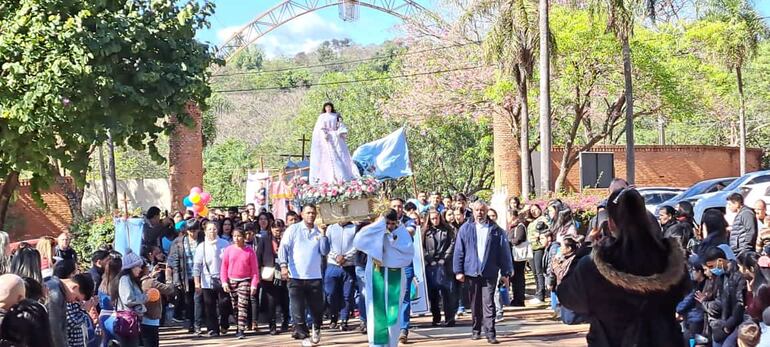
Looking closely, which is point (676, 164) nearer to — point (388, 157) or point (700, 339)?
point (388, 157)

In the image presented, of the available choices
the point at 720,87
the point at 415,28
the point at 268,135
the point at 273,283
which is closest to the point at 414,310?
the point at 273,283

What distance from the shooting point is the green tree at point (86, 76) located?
33.1ft

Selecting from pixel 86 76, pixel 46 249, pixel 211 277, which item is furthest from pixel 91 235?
pixel 86 76

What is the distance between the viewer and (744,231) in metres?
13.2

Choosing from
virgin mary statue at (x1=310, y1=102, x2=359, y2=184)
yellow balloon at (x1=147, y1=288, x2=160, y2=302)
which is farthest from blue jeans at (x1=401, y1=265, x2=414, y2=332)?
yellow balloon at (x1=147, y1=288, x2=160, y2=302)

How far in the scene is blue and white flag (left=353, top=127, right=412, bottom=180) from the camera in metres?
17.0

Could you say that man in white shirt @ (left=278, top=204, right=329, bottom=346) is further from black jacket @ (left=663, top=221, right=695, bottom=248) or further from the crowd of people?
black jacket @ (left=663, top=221, right=695, bottom=248)

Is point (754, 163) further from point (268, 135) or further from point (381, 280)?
point (268, 135)

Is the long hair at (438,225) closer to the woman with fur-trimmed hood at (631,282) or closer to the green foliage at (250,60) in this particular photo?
the woman with fur-trimmed hood at (631,282)

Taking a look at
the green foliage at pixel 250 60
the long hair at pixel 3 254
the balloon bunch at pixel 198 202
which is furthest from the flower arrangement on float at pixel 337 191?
the green foliage at pixel 250 60

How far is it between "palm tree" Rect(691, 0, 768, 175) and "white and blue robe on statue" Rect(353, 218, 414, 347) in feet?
71.8

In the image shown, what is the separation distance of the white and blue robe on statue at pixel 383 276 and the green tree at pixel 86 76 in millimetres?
2500

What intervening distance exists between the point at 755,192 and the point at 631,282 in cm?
1846

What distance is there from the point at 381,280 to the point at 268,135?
207ft
